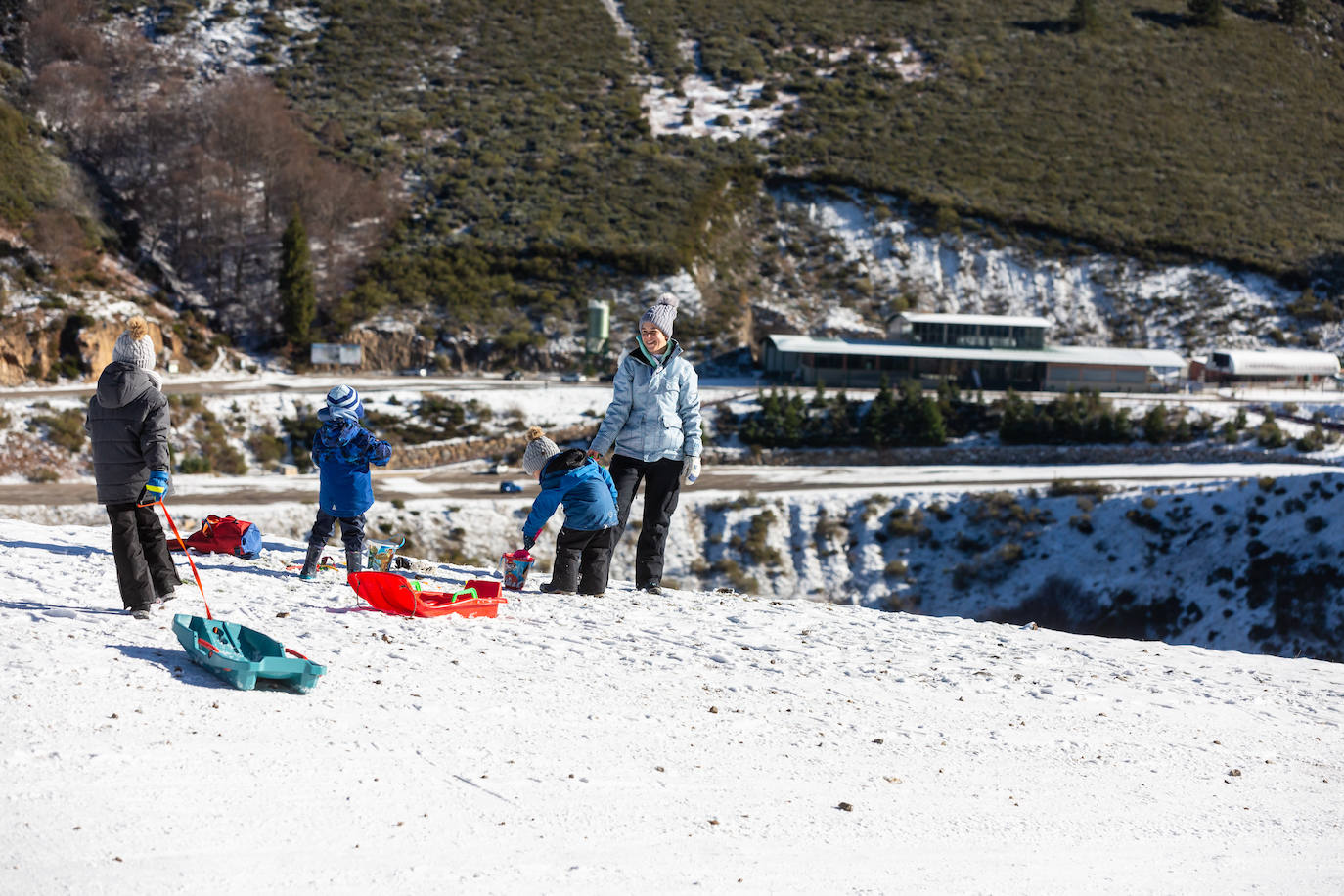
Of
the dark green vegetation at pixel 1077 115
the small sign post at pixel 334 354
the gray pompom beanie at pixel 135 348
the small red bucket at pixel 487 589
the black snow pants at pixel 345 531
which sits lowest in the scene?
the small red bucket at pixel 487 589

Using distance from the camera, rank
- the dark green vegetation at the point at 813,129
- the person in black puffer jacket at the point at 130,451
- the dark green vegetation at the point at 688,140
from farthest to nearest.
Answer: the dark green vegetation at the point at 813,129, the dark green vegetation at the point at 688,140, the person in black puffer jacket at the point at 130,451

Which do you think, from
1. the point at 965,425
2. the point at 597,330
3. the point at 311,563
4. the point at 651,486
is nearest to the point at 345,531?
the point at 311,563

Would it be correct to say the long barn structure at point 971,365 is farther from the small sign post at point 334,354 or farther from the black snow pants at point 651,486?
the black snow pants at point 651,486

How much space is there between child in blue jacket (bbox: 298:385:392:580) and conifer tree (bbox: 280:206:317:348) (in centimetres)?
4558

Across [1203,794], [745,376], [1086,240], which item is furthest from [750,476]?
[1086,240]

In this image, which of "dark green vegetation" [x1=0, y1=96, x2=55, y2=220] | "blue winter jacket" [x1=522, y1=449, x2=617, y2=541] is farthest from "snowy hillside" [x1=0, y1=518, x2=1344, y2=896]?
"dark green vegetation" [x1=0, y1=96, x2=55, y2=220]

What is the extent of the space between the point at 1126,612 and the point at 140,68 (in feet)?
201

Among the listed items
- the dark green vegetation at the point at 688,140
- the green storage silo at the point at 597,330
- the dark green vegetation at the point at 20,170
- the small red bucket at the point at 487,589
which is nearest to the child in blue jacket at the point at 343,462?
the small red bucket at the point at 487,589

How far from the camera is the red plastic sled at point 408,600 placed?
9055 millimetres

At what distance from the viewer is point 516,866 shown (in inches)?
206

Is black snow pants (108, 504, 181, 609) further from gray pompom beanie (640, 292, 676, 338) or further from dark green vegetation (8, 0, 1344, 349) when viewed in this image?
dark green vegetation (8, 0, 1344, 349)

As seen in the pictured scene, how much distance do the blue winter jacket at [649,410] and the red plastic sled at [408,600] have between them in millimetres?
2041

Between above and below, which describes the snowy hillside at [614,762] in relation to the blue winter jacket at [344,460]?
below

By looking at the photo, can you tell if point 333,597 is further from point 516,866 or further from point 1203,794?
point 1203,794
